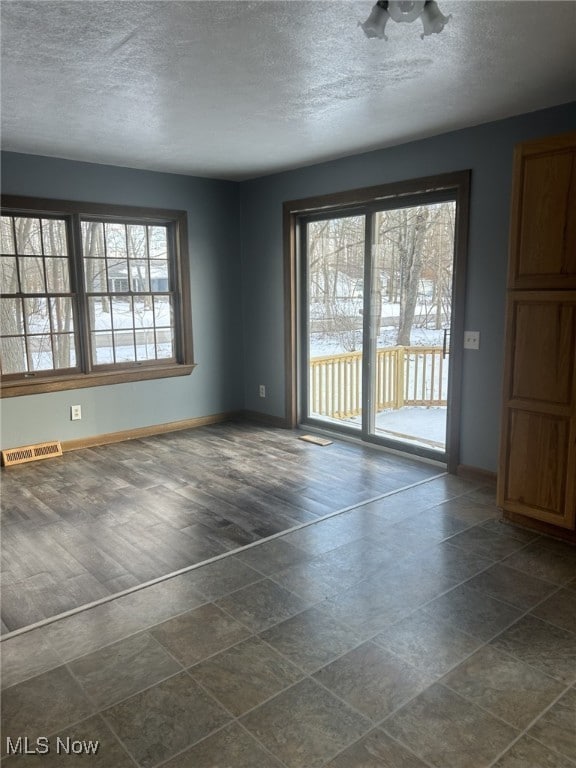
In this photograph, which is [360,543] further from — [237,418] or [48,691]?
[237,418]

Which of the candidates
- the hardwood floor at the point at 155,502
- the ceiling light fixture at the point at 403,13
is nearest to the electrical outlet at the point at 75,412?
the hardwood floor at the point at 155,502

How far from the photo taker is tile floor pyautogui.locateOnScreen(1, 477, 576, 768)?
1.80 meters

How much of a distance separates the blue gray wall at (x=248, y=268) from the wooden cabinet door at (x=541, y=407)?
68cm

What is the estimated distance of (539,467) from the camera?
3.20 metres

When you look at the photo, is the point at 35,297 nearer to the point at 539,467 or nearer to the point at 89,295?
the point at 89,295

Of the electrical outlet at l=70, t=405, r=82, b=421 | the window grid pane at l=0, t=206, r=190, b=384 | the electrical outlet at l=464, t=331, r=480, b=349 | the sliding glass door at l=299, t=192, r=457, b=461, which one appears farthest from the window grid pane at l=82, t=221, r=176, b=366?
the electrical outlet at l=464, t=331, r=480, b=349


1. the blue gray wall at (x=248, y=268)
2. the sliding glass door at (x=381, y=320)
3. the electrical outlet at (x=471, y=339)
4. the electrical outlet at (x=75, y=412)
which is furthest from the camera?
the electrical outlet at (x=75, y=412)

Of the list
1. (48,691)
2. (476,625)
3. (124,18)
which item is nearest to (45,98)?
(124,18)

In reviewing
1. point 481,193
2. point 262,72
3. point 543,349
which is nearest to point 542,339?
point 543,349

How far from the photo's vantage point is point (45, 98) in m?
3.14

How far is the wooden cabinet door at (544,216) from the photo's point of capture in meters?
2.90

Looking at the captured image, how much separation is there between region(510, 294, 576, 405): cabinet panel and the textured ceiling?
1182 millimetres

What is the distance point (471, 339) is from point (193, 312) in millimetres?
2833

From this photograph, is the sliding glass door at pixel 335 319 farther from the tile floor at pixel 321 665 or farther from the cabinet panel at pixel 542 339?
the tile floor at pixel 321 665
